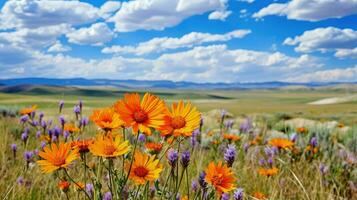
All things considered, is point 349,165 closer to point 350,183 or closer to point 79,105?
point 350,183

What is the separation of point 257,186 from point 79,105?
1979 mm

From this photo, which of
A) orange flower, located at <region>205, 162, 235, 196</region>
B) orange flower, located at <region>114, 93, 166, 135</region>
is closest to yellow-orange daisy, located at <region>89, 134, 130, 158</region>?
orange flower, located at <region>114, 93, 166, 135</region>

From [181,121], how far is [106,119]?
1.23 feet

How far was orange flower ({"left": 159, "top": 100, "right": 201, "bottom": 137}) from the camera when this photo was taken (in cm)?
179

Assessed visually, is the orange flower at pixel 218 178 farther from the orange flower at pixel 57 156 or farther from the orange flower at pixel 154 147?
the orange flower at pixel 57 156

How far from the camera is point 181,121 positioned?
1.87 metres

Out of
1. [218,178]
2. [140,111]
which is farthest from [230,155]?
[140,111]

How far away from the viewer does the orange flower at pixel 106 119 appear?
1.96 meters

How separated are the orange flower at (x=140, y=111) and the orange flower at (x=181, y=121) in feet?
0.18

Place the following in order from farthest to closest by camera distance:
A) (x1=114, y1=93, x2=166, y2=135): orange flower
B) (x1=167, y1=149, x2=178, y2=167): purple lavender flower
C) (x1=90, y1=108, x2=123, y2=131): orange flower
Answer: (x1=167, y1=149, x2=178, y2=167): purple lavender flower, (x1=90, y1=108, x2=123, y2=131): orange flower, (x1=114, y1=93, x2=166, y2=135): orange flower

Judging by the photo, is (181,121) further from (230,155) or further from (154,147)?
(230,155)

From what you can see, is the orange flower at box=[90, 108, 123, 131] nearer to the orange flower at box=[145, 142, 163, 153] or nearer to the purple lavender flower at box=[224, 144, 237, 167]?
the orange flower at box=[145, 142, 163, 153]

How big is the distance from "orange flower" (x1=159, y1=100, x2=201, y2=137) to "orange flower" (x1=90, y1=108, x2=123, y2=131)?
0.23 meters

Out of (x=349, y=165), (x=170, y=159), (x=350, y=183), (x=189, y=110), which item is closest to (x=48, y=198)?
(x=170, y=159)
